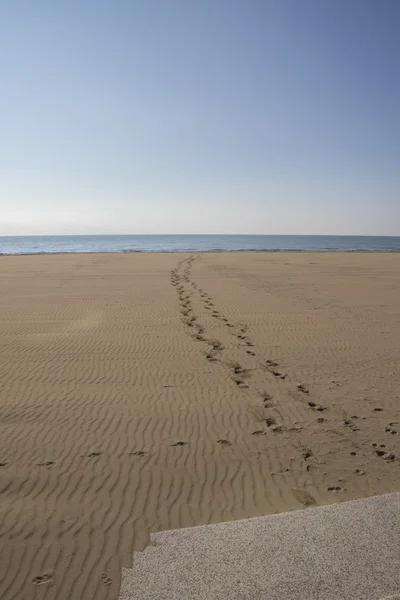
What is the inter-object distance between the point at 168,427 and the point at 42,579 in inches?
102

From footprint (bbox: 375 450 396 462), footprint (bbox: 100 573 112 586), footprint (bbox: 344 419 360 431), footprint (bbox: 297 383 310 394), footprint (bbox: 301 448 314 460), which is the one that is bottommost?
footprint (bbox: 100 573 112 586)

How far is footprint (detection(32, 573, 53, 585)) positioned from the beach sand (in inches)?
0.4

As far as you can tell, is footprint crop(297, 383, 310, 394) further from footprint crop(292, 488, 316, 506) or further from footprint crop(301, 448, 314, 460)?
footprint crop(292, 488, 316, 506)

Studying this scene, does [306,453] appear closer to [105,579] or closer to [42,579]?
[105,579]

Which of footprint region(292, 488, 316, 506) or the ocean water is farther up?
the ocean water

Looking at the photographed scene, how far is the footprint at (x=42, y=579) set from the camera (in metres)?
3.12

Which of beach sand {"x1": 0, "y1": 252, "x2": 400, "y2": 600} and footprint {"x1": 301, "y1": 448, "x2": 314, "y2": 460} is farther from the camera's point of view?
footprint {"x1": 301, "y1": 448, "x2": 314, "y2": 460}

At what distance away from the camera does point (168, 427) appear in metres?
5.59

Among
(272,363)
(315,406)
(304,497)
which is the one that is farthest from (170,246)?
(304,497)

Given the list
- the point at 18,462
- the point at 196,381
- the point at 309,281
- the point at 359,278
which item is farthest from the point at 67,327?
the point at 359,278

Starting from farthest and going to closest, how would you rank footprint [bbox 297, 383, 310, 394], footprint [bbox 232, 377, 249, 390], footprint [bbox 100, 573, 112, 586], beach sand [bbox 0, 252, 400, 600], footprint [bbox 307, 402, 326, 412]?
footprint [bbox 232, 377, 249, 390]
footprint [bbox 297, 383, 310, 394]
footprint [bbox 307, 402, 326, 412]
beach sand [bbox 0, 252, 400, 600]
footprint [bbox 100, 573, 112, 586]

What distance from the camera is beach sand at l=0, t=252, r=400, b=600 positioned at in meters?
3.66

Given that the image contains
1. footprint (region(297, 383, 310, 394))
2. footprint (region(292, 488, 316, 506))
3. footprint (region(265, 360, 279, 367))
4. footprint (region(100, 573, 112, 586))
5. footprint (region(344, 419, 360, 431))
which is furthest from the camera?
footprint (region(265, 360, 279, 367))

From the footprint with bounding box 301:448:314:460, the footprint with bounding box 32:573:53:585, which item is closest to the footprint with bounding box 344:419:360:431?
the footprint with bounding box 301:448:314:460
